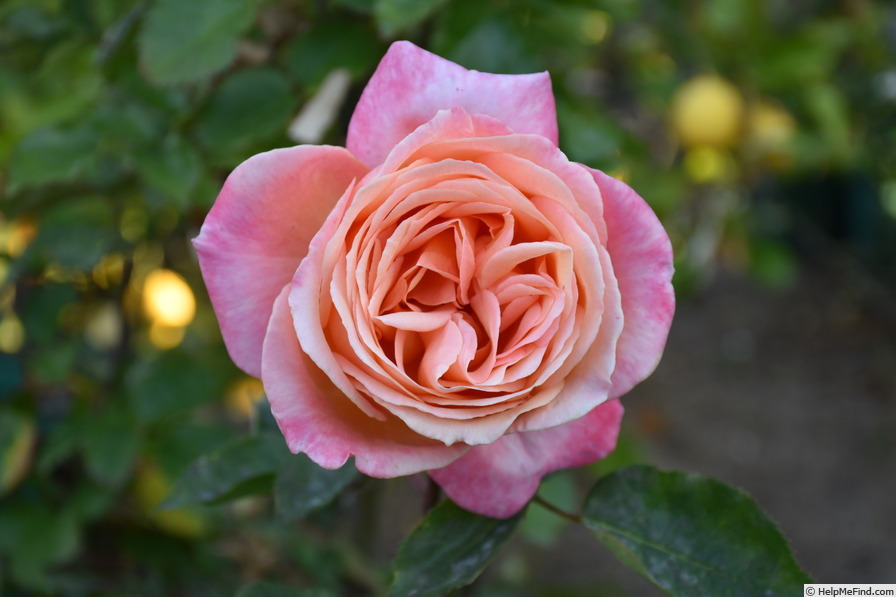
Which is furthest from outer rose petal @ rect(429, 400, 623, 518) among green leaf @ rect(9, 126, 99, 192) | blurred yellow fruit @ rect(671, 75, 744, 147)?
blurred yellow fruit @ rect(671, 75, 744, 147)

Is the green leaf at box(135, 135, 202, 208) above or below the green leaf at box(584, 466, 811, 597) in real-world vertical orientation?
above

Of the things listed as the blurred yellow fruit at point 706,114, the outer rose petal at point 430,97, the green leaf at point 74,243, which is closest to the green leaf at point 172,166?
the green leaf at point 74,243

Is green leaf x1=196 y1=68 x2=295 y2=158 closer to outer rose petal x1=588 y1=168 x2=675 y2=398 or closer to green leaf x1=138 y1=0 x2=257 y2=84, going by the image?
green leaf x1=138 y1=0 x2=257 y2=84

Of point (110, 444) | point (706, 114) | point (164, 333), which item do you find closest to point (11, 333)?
point (164, 333)

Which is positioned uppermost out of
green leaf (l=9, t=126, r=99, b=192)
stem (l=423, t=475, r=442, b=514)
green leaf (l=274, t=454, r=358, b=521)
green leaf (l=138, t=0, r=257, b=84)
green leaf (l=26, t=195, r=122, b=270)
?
green leaf (l=138, t=0, r=257, b=84)

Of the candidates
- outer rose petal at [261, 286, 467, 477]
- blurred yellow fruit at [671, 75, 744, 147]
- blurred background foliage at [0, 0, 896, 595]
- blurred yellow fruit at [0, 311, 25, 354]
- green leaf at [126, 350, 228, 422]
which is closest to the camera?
outer rose petal at [261, 286, 467, 477]

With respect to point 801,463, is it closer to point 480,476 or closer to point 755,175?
point 755,175

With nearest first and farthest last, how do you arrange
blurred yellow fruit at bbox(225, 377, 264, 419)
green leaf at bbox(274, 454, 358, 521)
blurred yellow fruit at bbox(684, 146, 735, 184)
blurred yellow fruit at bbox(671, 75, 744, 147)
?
green leaf at bbox(274, 454, 358, 521) → blurred yellow fruit at bbox(225, 377, 264, 419) → blurred yellow fruit at bbox(671, 75, 744, 147) → blurred yellow fruit at bbox(684, 146, 735, 184)
